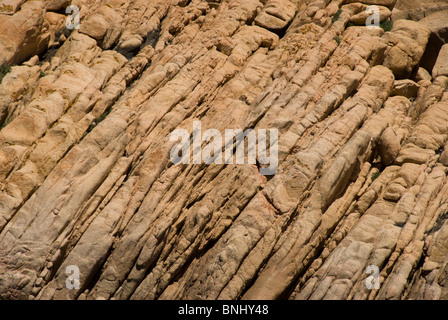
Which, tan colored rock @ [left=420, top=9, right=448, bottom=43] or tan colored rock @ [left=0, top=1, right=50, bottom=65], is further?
tan colored rock @ [left=420, top=9, right=448, bottom=43]

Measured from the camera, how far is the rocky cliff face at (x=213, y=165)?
60.8 ft

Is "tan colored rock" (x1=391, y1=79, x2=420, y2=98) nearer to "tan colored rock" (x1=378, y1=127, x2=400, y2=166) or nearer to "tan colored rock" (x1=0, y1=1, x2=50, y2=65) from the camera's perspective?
"tan colored rock" (x1=378, y1=127, x2=400, y2=166)

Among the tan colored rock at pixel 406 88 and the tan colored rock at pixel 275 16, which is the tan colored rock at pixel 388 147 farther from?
the tan colored rock at pixel 275 16

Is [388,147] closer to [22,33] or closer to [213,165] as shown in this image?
[213,165]

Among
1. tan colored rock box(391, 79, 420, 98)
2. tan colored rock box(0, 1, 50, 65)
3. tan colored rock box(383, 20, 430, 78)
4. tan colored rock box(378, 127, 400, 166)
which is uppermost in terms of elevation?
tan colored rock box(0, 1, 50, 65)

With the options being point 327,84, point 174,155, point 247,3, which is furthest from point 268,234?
point 247,3

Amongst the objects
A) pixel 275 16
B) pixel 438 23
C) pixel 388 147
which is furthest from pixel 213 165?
pixel 438 23

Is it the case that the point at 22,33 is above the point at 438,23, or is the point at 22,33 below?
above

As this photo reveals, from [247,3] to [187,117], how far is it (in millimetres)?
8443

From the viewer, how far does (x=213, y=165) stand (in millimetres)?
20641

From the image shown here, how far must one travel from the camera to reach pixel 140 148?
2056 centimetres

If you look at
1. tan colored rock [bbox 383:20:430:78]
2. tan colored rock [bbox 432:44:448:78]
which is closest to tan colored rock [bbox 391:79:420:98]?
tan colored rock [bbox 383:20:430:78]

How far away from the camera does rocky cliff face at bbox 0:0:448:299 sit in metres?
18.5

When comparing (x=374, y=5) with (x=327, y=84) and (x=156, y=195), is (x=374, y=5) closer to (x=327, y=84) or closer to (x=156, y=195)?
(x=327, y=84)
